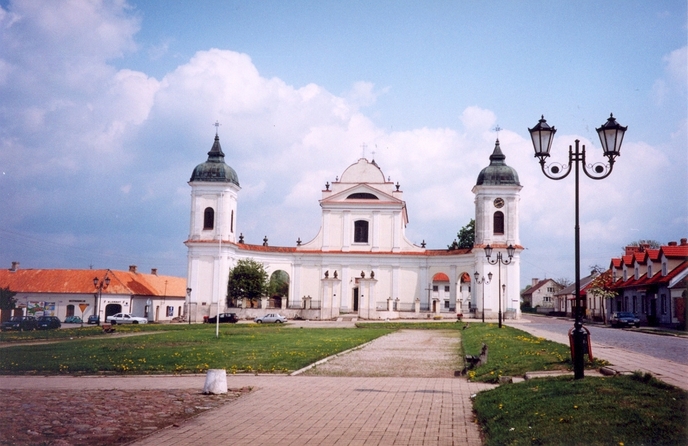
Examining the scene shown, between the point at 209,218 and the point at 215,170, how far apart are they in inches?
191

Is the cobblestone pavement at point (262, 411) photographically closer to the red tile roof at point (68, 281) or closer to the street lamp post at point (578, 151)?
the street lamp post at point (578, 151)

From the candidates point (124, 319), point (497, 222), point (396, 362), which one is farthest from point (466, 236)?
point (396, 362)

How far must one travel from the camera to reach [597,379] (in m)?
10.9

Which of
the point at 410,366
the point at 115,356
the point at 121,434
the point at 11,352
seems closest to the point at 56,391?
the point at 121,434

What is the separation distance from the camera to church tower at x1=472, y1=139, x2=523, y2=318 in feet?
206

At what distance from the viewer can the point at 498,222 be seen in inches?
2544

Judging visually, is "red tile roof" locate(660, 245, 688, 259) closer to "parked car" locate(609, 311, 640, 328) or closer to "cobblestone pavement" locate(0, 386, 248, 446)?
"parked car" locate(609, 311, 640, 328)

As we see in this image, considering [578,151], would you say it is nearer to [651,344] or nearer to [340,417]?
[340,417]

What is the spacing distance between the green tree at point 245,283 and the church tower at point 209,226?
2.60ft

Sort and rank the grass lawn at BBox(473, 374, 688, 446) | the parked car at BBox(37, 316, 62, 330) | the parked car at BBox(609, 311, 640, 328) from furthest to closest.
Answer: the parked car at BBox(609, 311, 640, 328)
the parked car at BBox(37, 316, 62, 330)
the grass lawn at BBox(473, 374, 688, 446)

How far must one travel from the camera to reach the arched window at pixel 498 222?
64500mm

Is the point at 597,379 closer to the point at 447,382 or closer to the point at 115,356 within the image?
the point at 447,382

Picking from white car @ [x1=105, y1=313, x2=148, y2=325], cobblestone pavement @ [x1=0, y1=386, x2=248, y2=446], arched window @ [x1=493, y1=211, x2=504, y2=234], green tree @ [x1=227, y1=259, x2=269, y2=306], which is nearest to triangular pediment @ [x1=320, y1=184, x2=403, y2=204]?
arched window @ [x1=493, y1=211, x2=504, y2=234]

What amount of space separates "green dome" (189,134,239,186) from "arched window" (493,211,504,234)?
26.6 meters
